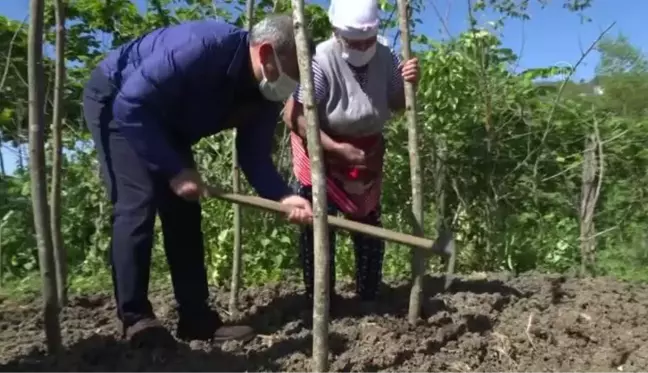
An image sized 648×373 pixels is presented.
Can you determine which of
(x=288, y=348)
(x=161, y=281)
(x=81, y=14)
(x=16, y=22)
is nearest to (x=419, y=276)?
(x=288, y=348)

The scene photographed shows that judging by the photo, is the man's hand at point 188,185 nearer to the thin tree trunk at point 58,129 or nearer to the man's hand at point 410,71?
the thin tree trunk at point 58,129

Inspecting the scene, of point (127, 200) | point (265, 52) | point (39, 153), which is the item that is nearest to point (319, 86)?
point (265, 52)

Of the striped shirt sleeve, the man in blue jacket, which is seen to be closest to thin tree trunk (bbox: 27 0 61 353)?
the man in blue jacket

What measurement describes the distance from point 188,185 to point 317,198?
618 millimetres

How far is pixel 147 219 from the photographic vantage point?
10.9 ft

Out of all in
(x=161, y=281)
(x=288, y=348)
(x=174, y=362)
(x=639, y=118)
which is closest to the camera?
(x=174, y=362)

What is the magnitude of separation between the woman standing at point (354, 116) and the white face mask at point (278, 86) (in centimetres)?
34

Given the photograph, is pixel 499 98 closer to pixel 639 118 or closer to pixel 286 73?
pixel 639 118

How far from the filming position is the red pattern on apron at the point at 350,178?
12.9 feet

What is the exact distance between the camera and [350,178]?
13.0 feet

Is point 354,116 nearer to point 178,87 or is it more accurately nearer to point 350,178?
point 350,178

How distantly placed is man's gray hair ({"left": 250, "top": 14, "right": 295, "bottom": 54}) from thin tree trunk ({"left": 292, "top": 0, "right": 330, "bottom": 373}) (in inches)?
14.8

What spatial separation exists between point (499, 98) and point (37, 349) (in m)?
3.23

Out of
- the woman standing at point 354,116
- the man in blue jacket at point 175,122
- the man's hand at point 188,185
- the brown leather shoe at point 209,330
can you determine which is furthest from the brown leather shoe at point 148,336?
the woman standing at point 354,116
